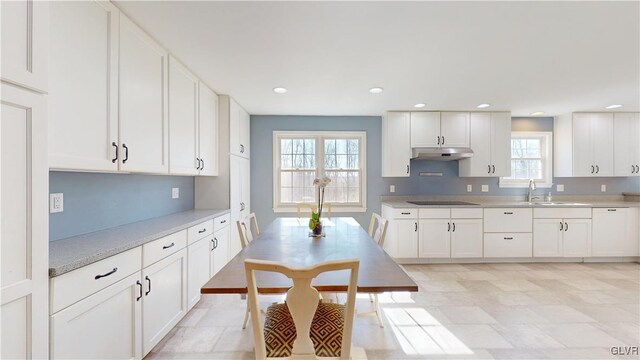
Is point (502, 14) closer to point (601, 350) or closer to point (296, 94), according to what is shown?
point (296, 94)

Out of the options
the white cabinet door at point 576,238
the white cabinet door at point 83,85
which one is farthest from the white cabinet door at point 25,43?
the white cabinet door at point 576,238

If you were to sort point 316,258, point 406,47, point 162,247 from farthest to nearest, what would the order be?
1. point 406,47
2. point 162,247
3. point 316,258

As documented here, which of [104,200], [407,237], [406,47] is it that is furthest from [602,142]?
[104,200]

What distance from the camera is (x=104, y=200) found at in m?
2.04

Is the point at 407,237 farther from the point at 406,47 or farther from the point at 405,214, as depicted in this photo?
the point at 406,47

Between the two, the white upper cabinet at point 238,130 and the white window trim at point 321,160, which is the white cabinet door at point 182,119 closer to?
the white upper cabinet at point 238,130

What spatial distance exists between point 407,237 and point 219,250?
2.54 meters

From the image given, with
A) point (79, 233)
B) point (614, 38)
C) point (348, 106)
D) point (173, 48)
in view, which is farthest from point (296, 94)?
point (614, 38)

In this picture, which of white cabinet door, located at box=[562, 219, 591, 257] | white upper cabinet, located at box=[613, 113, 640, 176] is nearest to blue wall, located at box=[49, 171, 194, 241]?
white cabinet door, located at box=[562, 219, 591, 257]

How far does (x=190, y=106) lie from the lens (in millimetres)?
2715

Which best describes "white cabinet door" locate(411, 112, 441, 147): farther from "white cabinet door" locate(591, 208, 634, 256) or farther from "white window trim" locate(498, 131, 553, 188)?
"white cabinet door" locate(591, 208, 634, 256)

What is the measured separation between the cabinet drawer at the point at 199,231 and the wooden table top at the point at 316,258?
68 cm

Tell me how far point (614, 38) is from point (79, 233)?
4.01m

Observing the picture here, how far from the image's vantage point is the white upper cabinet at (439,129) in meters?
4.20
